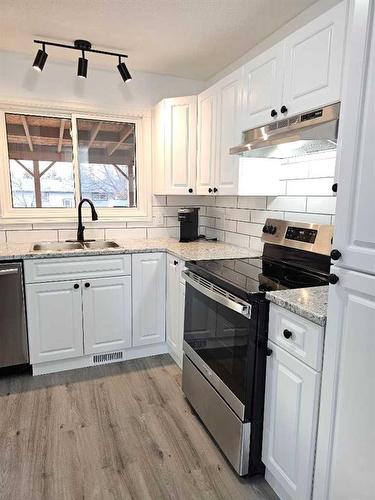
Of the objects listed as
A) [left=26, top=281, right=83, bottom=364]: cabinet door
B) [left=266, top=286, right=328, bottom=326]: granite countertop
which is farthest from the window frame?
[left=266, top=286, right=328, bottom=326]: granite countertop

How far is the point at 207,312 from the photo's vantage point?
1872 mm

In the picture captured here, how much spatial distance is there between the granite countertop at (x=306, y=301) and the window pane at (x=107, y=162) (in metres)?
2.14

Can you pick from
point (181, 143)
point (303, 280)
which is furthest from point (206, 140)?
point (303, 280)

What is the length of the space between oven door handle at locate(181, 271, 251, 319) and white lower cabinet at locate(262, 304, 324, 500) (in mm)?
111

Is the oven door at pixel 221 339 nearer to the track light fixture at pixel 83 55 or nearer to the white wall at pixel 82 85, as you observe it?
the track light fixture at pixel 83 55

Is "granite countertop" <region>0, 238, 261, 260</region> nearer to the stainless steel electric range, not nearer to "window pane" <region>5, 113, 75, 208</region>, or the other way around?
the stainless steel electric range

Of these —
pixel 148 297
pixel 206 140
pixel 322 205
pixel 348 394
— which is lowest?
pixel 148 297

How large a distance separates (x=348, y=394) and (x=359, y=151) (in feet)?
2.54

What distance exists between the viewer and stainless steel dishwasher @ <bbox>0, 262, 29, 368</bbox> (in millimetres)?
2270

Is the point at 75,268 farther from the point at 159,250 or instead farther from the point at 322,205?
the point at 322,205

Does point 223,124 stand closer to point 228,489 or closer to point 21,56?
point 21,56

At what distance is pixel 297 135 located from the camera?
1.54m

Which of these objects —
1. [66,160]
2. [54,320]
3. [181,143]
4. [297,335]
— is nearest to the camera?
[297,335]

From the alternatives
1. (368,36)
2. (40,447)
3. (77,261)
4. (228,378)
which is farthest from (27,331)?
(368,36)
